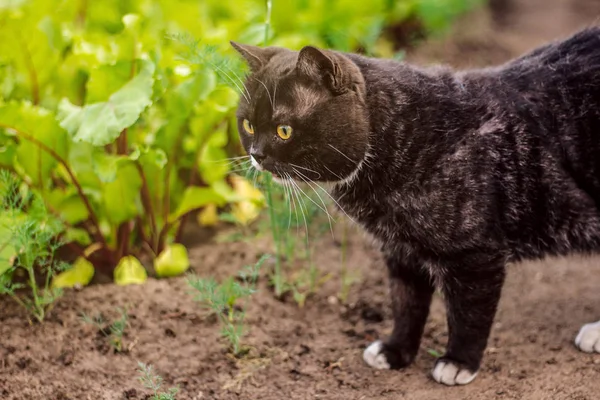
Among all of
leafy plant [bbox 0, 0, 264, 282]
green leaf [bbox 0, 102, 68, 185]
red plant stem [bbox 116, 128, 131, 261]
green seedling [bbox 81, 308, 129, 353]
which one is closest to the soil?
green seedling [bbox 81, 308, 129, 353]

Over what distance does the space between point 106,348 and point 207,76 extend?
116cm

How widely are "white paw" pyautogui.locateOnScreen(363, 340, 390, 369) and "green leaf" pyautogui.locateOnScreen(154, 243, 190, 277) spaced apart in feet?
3.08

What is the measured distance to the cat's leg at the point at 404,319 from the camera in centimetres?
269

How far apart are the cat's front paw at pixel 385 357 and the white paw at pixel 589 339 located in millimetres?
646

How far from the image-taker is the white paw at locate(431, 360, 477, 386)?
8.27 feet

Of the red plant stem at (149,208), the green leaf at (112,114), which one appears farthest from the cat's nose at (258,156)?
the red plant stem at (149,208)

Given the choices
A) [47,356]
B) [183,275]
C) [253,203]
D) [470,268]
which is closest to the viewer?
[470,268]

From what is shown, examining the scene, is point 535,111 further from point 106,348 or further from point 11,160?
point 11,160

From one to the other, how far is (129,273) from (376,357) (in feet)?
3.70

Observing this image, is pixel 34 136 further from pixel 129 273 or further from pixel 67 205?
pixel 129 273

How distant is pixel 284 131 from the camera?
2.32 metres

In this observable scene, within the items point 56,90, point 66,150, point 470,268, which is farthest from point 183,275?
point 470,268

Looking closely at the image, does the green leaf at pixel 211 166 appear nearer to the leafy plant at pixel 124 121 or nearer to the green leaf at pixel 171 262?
the leafy plant at pixel 124 121

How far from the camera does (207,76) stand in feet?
9.64
